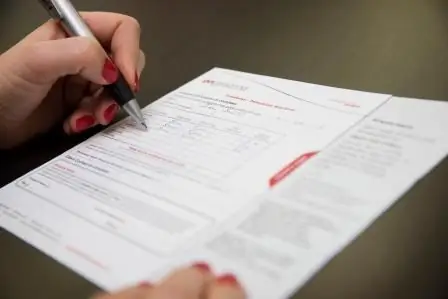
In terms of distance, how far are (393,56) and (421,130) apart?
18 centimetres

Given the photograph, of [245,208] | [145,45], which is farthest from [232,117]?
[145,45]

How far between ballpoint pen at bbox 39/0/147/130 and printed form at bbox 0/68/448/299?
0.02 m

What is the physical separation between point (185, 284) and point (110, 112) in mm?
312

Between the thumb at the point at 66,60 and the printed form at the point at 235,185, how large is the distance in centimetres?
7

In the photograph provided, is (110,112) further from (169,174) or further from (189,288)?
(189,288)

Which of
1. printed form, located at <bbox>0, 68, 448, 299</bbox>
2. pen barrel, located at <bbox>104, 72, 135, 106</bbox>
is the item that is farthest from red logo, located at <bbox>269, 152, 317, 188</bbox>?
pen barrel, located at <bbox>104, 72, 135, 106</bbox>

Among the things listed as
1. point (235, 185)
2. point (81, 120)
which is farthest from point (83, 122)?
point (235, 185)

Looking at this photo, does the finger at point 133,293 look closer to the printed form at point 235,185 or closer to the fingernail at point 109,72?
the printed form at point 235,185

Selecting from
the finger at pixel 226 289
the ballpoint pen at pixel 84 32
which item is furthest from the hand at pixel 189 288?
the ballpoint pen at pixel 84 32

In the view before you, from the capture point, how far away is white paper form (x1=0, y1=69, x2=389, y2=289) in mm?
458

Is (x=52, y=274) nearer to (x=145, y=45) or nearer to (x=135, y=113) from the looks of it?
(x=135, y=113)

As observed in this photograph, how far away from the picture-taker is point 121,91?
25.4 inches

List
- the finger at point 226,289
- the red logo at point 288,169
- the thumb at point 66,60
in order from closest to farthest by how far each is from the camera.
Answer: the finger at point 226,289
the red logo at point 288,169
the thumb at point 66,60

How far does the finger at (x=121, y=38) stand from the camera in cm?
67
